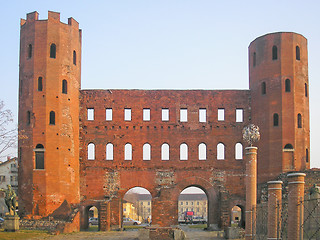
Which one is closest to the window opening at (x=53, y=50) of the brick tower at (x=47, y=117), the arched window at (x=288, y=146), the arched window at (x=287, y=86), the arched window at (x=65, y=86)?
the brick tower at (x=47, y=117)

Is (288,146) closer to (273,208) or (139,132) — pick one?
(139,132)

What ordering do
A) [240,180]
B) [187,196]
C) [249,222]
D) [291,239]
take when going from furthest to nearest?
[187,196], [240,180], [249,222], [291,239]

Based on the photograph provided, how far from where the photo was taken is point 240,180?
3866 centimetres

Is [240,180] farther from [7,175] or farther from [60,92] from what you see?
[7,175]

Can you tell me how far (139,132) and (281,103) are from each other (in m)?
11.0

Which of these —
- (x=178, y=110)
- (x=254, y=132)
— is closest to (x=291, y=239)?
(x=254, y=132)

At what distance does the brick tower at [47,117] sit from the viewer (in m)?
35.3

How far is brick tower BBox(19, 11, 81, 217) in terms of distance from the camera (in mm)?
35281

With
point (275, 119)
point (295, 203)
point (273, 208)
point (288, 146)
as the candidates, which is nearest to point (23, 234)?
point (273, 208)

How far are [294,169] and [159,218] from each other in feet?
33.9

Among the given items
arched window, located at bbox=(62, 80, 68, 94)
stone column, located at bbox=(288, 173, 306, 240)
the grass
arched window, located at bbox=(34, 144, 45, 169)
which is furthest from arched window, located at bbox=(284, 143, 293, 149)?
stone column, located at bbox=(288, 173, 306, 240)

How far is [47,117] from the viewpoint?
3619cm

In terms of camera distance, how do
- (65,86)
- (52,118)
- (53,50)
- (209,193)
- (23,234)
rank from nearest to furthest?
(23,234) < (52,118) < (53,50) < (65,86) < (209,193)

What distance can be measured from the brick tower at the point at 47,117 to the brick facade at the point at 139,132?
0.24 feet
